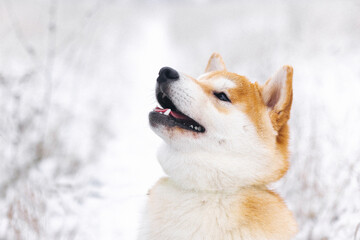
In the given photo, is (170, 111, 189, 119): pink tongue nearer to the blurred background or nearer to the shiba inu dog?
the shiba inu dog

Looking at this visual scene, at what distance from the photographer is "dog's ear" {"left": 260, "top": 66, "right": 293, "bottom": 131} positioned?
2.41 meters

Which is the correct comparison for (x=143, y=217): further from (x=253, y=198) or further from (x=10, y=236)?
(x=10, y=236)

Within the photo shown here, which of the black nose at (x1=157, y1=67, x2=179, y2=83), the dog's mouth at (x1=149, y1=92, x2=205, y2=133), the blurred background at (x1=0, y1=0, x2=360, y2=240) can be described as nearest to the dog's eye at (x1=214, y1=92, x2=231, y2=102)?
the dog's mouth at (x1=149, y1=92, x2=205, y2=133)

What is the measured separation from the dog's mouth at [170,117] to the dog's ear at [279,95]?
0.65 metres

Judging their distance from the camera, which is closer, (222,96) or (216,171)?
(216,171)

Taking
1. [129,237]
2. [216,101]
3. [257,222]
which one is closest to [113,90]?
[129,237]

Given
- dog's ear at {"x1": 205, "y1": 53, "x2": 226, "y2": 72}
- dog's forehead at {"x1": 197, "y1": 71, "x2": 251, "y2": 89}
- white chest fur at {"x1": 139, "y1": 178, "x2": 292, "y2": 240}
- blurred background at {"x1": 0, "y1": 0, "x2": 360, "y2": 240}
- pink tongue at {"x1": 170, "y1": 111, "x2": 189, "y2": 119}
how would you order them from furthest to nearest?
blurred background at {"x1": 0, "y1": 0, "x2": 360, "y2": 240}
dog's ear at {"x1": 205, "y1": 53, "x2": 226, "y2": 72}
dog's forehead at {"x1": 197, "y1": 71, "x2": 251, "y2": 89}
pink tongue at {"x1": 170, "y1": 111, "x2": 189, "y2": 119}
white chest fur at {"x1": 139, "y1": 178, "x2": 292, "y2": 240}

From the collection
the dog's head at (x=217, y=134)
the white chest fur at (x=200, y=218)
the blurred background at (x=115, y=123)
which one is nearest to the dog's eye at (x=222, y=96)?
the dog's head at (x=217, y=134)

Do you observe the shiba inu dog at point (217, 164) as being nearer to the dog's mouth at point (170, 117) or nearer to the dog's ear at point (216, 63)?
the dog's mouth at point (170, 117)

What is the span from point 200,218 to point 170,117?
820 millimetres

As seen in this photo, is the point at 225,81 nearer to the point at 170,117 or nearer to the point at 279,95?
the point at 279,95

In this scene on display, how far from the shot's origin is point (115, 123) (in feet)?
23.2

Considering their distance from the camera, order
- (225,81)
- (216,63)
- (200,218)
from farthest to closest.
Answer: (216,63), (225,81), (200,218)

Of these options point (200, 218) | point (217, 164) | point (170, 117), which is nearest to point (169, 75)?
point (170, 117)
